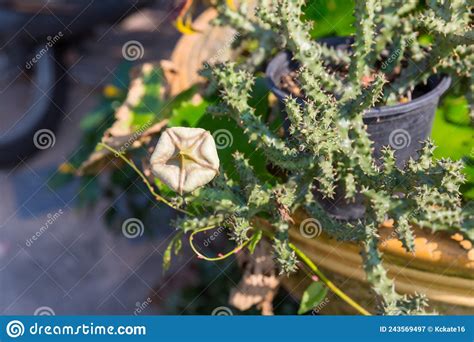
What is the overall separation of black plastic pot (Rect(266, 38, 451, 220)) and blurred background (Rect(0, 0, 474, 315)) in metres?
0.59

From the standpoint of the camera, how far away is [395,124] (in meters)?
1.81

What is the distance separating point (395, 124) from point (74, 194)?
1.94 metres

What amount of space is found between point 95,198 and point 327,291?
1.20 m

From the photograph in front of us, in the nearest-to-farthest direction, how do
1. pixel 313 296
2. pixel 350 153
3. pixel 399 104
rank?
1. pixel 350 153
2. pixel 399 104
3. pixel 313 296

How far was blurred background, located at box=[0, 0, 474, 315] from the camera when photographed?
2.72m

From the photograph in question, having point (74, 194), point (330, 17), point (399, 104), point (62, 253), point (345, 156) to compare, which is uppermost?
point (330, 17)

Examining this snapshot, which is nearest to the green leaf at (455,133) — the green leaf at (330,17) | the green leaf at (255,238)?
the green leaf at (330,17)

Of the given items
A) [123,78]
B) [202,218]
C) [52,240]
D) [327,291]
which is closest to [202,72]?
[202,218]

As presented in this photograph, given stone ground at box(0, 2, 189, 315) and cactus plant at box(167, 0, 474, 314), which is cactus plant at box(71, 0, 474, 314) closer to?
cactus plant at box(167, 0, 474, 314)

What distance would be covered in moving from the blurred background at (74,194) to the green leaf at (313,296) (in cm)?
46

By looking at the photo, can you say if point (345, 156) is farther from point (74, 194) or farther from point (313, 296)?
point (74, 194)

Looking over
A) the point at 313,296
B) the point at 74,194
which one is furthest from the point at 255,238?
the point at 74,194

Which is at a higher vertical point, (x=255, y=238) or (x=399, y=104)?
(x=399, y=104)

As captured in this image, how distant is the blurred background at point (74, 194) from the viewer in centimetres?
272
